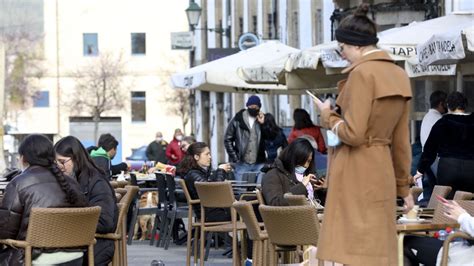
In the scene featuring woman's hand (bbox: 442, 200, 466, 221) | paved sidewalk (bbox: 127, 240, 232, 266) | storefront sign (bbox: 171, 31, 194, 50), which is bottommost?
paved sidewalk (bbox: 127, 240, 232, 266)

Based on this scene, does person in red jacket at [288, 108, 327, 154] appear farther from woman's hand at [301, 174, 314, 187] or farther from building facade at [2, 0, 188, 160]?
building facade at [2, 0, 188, 160]

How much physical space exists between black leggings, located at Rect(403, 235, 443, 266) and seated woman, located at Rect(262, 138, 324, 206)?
2045mm

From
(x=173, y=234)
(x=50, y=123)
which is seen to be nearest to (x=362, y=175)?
(x=173, y=234)

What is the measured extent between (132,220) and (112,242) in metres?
8.79

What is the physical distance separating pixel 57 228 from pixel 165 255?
813 centimetres

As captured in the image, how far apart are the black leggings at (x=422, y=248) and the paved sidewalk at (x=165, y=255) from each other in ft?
20.7

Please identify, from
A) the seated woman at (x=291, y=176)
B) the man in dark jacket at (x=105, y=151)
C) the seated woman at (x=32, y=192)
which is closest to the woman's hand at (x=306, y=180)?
the seated woman at (x=291, y=176)

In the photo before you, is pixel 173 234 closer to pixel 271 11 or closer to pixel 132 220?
pixel 132 220

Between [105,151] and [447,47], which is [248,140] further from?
[447,47]

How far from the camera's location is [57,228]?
31.9 feet

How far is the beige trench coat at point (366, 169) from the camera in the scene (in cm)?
744

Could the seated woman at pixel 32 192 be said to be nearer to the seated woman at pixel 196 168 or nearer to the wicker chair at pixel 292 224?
the wicker chair at pixel 292 224

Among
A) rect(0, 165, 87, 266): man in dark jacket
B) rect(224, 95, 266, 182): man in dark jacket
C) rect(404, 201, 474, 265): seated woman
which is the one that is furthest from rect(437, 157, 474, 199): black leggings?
rect(224, 95, 266, 182): man in dark jacket

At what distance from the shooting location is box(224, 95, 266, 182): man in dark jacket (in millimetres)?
19828
